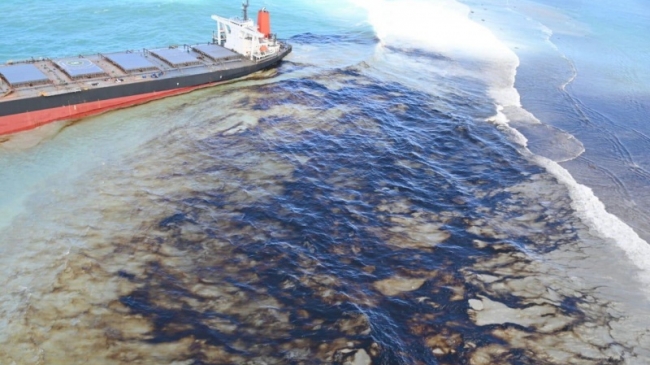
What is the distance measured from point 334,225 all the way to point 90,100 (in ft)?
74.6

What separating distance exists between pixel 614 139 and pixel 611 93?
12.7 m

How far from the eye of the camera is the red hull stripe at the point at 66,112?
32156 millimetres

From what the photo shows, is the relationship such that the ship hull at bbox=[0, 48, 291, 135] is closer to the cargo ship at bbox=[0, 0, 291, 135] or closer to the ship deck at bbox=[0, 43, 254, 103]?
the cargo ship at bbox=[0, 0, 291, 135]

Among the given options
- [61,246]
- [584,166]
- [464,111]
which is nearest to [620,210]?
[584,166]

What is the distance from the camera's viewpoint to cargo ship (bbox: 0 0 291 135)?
33.1 metres

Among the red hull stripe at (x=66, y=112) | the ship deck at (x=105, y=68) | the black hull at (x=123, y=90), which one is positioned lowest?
the red hull stripe at (x=66, y=112)

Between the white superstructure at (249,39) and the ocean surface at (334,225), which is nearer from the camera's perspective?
the ocean surface at (334,225)

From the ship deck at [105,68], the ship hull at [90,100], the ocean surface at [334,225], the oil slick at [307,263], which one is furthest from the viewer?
the ship deck at [105,68]

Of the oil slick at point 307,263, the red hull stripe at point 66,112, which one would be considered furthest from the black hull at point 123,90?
the oil slick at point 307,263

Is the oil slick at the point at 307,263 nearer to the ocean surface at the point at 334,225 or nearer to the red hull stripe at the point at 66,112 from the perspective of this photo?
the ocean surface at the point at 334,225

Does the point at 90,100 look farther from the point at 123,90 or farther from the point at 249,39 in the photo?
the point at 249,39

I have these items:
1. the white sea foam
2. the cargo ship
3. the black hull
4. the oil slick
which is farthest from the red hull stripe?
the white sea foam

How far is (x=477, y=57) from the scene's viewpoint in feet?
187

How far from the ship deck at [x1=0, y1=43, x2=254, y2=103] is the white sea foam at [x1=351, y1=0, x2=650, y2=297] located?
25.6 metres
